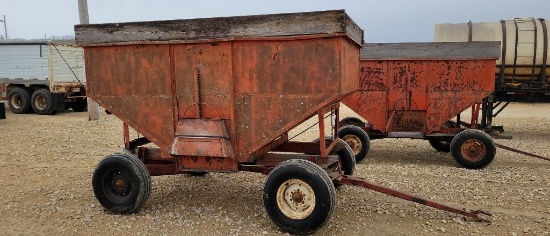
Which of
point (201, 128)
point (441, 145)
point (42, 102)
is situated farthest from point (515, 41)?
point (42, 102)

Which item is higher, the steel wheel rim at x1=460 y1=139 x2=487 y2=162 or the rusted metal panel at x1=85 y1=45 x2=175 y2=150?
the rusted metal panel at x1=85 y1=45 x2=175 y2=150

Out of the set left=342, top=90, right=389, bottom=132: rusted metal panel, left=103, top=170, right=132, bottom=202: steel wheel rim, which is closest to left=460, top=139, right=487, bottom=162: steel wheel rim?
left=342, top=90, right=389, bottom=132: rusted metal panel

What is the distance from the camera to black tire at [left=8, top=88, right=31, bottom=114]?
648 inches

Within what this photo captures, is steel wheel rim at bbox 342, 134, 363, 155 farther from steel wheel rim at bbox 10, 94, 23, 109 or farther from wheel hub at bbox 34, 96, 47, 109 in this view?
steel wheel rim at bbox 10, 94, 23, 109

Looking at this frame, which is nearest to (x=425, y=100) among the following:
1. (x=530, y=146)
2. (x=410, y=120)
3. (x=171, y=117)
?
(x=410, y=120)

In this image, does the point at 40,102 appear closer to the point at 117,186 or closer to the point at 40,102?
the point at 40,102

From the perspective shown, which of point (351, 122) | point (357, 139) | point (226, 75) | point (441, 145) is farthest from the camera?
point (351, 122)

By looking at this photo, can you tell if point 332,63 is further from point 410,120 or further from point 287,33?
point 410,120

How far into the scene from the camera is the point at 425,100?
26.2 ft

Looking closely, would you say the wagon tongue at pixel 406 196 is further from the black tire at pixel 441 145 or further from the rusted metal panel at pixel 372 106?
the black tire at pixel 441 145

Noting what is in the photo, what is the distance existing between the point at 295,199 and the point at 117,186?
203 cm

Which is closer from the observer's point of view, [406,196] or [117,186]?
[406,196]

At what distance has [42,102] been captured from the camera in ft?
54.2

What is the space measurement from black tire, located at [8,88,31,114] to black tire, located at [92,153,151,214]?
13972 millimetres
